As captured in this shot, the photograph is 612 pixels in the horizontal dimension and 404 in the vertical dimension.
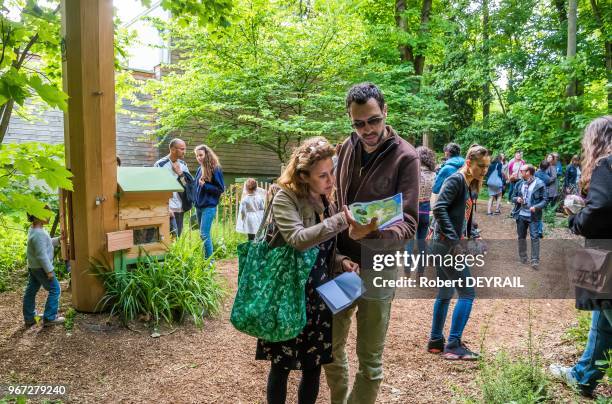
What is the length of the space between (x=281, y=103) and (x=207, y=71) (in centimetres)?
217

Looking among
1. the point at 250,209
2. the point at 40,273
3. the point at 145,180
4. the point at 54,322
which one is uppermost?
the point at 145,180

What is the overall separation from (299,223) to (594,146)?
2.03 m

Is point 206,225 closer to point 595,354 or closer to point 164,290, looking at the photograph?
point 164,290

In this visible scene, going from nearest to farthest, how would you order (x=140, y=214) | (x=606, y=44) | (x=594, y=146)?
(x=594, y=146) → (x=140, y=214) → (x=606, y=44)

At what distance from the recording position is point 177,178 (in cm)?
646

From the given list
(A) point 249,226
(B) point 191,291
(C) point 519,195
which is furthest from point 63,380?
(C) point 519,195

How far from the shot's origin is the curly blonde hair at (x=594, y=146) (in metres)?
2.66

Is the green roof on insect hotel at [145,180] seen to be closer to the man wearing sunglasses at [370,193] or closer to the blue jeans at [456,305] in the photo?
the man wearing sunglasses at [370,193]

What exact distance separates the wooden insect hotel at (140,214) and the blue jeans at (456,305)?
290 centimetres

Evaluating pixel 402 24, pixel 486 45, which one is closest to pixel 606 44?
pixel 486 45

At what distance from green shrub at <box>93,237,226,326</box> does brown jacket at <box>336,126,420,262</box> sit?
8.48 feet

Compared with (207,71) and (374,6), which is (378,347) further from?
(374,6)

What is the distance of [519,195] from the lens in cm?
793

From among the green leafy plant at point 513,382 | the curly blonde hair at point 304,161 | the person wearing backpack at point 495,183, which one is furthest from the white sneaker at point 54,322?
the person wearing backpack at point 495,183
